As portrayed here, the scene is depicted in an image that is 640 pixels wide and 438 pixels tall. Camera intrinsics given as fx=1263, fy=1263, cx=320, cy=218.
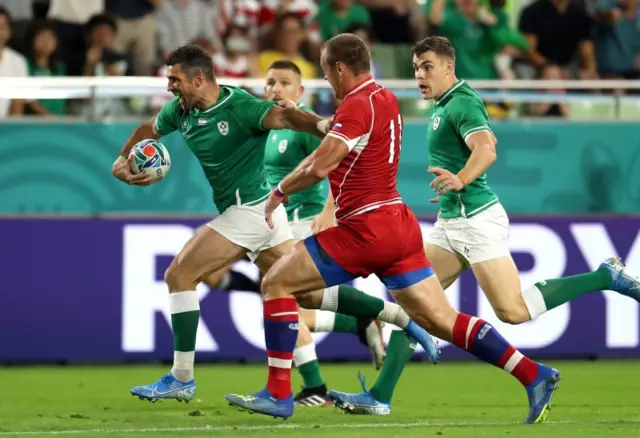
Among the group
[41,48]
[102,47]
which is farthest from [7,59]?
[102,47]

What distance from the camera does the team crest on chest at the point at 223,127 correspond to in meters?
8.36

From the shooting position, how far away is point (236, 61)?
46.0ft

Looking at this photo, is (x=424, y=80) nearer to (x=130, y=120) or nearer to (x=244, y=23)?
(x=130, y=120)

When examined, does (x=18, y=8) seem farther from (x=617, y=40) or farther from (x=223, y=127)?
(x=617, y=40)

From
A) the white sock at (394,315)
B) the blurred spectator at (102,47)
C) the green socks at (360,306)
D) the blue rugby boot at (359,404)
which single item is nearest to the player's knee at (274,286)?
the green socks at (360,306)

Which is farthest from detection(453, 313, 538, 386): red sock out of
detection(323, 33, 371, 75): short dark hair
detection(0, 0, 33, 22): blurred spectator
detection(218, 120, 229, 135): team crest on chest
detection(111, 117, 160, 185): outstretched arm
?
detection(0, 0, 33, 22): blurred spectator

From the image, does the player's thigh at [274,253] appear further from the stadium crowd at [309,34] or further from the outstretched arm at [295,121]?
the stadium crowd at [309,34]

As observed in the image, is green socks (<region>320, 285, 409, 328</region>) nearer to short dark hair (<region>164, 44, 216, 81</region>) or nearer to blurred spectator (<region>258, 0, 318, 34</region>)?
short dark hair (<region>164, 44, 216, 81</region>)

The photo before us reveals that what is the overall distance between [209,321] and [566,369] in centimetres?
332

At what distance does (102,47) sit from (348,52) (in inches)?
259

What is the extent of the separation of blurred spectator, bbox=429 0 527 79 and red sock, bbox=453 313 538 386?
744 centimetres

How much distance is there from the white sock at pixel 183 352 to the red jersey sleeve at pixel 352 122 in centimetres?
187

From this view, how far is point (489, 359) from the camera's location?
7520 mm

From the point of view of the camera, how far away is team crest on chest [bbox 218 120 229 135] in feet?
27.4
